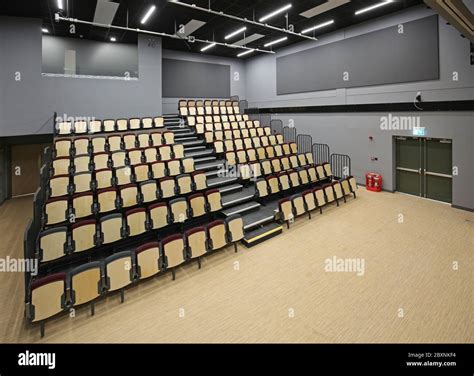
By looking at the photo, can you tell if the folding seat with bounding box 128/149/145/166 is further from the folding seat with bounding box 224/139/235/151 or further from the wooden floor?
the wooden floor

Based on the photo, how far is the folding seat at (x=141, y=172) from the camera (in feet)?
19.0

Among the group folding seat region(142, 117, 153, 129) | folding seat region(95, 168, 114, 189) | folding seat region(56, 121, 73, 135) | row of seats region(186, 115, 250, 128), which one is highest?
row of seats region(186, 115, 250, 128)

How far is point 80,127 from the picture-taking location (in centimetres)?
764

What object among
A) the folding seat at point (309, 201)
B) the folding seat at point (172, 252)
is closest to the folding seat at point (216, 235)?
the folding seat at point (172, 252)

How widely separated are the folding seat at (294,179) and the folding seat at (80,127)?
18.1 ft

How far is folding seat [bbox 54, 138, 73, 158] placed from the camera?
20.6ft

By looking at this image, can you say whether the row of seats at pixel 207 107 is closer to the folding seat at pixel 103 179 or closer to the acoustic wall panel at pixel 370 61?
the acoustic wall panel at pixel 370 61

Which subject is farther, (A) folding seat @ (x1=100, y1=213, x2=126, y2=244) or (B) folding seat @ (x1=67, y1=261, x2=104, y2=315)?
(A) folding seat @ (x1=100, y1=213, x2=126, y2=244)

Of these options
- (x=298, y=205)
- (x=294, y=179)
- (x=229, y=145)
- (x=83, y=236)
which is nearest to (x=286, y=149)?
(x=229, y=145)

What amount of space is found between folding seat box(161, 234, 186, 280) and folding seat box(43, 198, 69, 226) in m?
1.68

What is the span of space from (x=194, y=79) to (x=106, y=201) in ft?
27.7

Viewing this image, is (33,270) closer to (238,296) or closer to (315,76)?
(238,296)

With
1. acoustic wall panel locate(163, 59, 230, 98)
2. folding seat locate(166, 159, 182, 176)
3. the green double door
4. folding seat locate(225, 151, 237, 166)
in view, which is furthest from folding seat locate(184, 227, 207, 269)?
acoustic wall panel locate(163, 59, 230, 98)

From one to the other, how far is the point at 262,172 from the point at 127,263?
170 inches
